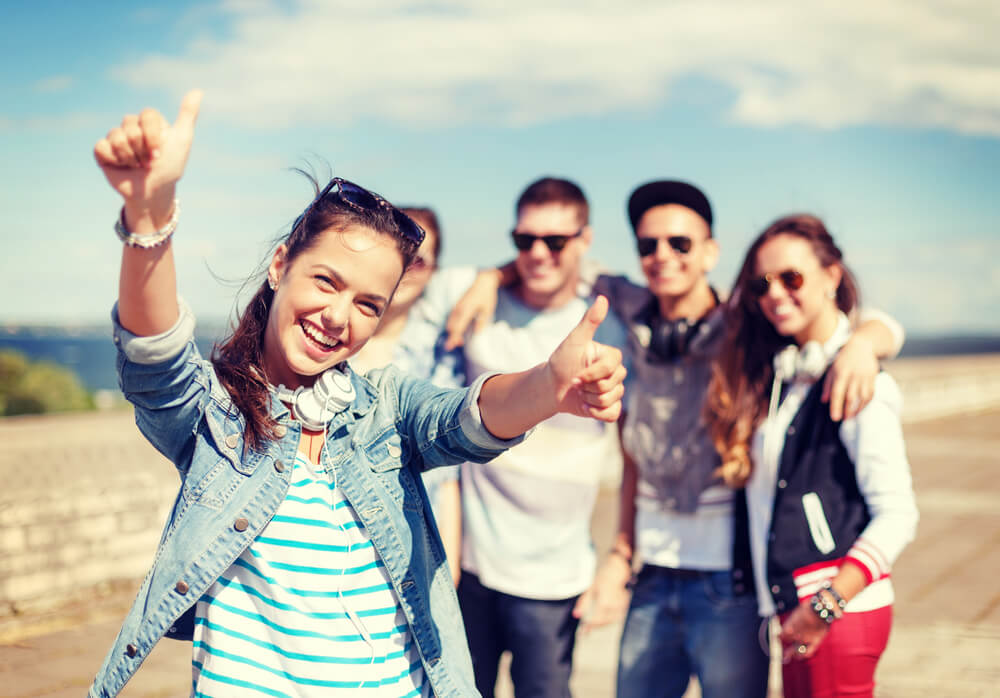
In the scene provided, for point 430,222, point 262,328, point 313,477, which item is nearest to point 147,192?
point 262,328

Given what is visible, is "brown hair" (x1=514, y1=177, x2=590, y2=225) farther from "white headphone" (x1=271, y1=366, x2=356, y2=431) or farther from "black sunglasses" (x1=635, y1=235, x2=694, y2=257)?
"white headphone" (x1=271, y1=366, x2=356, y2=431)

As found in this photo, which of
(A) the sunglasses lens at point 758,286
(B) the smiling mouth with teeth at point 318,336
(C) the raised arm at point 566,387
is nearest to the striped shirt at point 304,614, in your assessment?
(B) the smiling mouth with teeth at point 318,336

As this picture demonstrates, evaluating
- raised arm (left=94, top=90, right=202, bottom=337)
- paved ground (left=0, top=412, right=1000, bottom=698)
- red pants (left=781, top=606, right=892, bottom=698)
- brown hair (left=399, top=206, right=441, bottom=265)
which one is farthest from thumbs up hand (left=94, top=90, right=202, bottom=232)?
paved ground (left=0, top=412, right=1000, bottom=698)

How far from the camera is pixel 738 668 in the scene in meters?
3.12

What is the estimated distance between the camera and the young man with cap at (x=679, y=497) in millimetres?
3176

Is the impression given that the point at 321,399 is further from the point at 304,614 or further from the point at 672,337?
the point at 672,337

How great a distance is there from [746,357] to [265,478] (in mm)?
1803

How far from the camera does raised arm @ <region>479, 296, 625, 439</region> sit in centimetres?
189

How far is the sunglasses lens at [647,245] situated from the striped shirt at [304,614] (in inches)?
67.3

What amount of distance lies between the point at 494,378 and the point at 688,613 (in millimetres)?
1533

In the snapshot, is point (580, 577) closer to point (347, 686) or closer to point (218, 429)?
point (347, 686)

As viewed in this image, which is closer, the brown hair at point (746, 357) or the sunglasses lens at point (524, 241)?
the brown hair at point (746, 357)

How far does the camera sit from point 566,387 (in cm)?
194

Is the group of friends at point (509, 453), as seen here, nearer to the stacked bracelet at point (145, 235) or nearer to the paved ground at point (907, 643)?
the stacked bracelet at point (145, 235)
